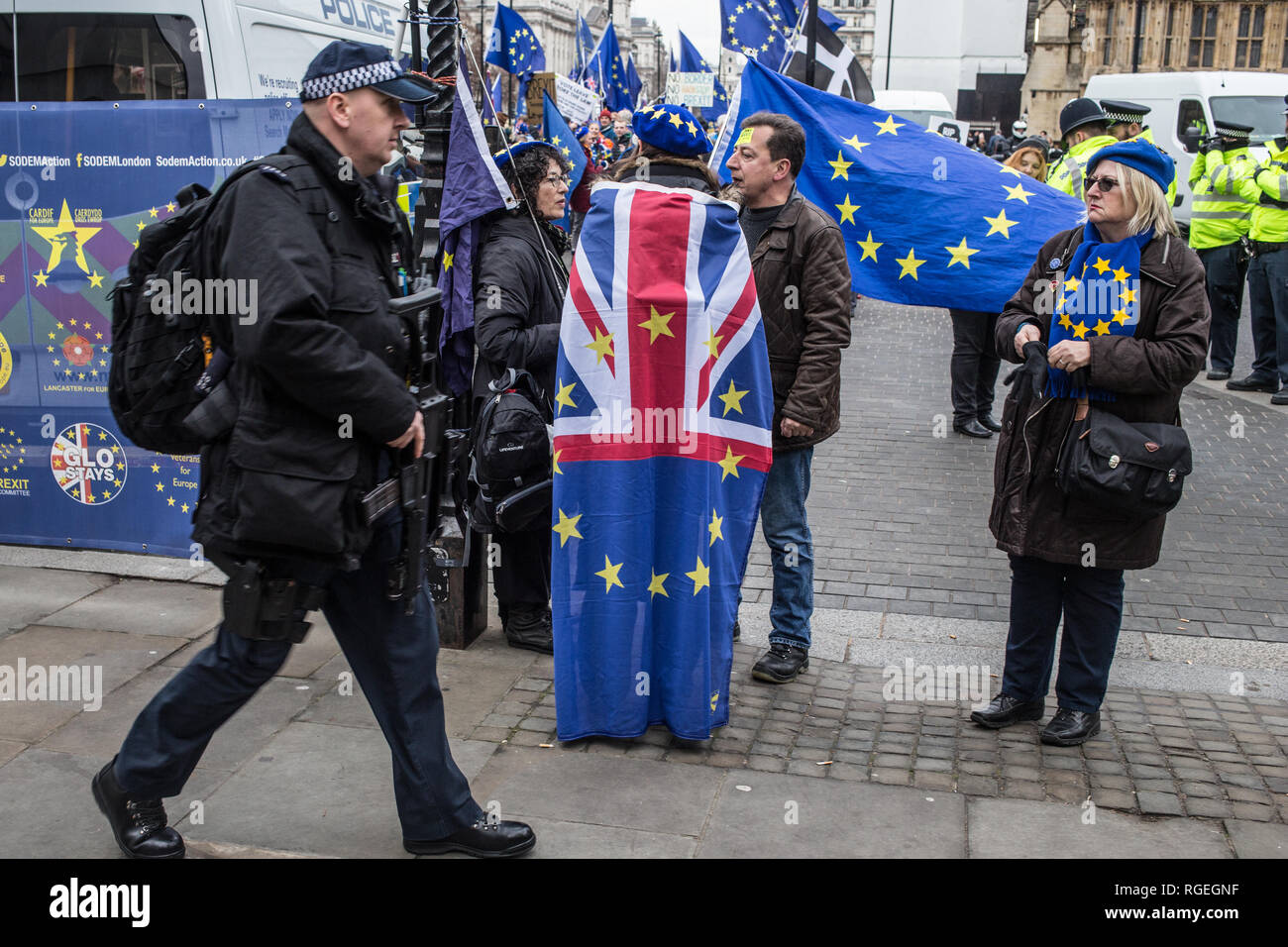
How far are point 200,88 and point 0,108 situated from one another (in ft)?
5.28

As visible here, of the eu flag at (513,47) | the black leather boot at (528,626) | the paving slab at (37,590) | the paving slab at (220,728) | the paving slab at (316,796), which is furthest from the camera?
the eu flag at (513,47)

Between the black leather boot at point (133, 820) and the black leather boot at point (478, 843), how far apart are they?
62cm

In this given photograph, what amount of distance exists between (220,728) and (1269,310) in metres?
9.43

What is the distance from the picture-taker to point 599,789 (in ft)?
12.6

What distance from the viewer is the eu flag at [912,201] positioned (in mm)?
5434

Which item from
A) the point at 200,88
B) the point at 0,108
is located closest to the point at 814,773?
the point at 0,108

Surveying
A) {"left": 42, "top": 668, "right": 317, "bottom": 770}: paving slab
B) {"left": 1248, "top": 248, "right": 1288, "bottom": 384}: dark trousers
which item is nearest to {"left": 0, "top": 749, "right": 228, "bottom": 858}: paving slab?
{"left": 42, "top": 668, "right": 317, "bottom": 770}: paving slab

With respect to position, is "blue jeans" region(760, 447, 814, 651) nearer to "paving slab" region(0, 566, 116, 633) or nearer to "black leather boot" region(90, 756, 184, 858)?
"black leather boot" region(90, 756, 184, 858)

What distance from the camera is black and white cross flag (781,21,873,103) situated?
8812 mm

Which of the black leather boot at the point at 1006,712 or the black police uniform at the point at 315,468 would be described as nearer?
the black police uniform at the point at 315,468

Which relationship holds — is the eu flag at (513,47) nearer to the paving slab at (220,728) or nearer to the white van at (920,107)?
the paving slab at (220,728)

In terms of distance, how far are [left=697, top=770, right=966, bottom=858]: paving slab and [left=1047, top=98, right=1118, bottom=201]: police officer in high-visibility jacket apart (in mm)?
5991

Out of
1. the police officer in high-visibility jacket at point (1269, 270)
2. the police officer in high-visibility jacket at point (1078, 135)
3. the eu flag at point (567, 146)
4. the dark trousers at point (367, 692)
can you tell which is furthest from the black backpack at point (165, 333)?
the police officer in high-visibility jacket at point (1269, 270)
